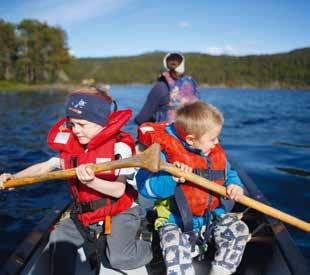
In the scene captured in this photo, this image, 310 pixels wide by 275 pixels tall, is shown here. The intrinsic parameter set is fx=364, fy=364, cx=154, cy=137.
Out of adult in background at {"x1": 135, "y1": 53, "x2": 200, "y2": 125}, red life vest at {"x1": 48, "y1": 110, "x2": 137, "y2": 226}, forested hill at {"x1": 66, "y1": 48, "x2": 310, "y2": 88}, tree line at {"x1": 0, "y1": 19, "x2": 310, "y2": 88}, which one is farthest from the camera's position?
forested hill at {"x1": 66, "y1": 48, "x2": 310, "y2": 88}

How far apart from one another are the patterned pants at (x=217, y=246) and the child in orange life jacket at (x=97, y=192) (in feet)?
1.09

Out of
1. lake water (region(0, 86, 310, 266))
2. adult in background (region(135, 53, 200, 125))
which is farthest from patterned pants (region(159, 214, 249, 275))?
adult in background (region(135, 53, 200, 125))

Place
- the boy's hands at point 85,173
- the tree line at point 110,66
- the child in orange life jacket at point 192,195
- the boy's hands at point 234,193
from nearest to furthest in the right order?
the boy's hands at point 85,173 < the boy's hands at point 234,193 < the child in orange life jacket at point 192,195 < the tree line at point 110,66

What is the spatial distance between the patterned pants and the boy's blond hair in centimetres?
78

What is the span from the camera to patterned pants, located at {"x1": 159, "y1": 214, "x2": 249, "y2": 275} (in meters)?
2.67

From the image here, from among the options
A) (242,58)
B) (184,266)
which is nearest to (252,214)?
(184,266)

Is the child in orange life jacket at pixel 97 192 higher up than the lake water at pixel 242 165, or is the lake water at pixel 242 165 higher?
the child in orange life jacket at pixel 97 192

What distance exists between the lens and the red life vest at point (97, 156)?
2861 millimetres

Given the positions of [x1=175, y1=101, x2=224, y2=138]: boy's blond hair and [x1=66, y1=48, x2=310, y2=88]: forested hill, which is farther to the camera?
[x1=66, y1=48, x2=310, y2=88]: forested hill

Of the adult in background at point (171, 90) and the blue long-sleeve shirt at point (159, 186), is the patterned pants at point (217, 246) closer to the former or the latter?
the blue long-sleeve shirt at point (159, 186)

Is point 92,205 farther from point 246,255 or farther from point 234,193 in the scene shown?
point 246,255

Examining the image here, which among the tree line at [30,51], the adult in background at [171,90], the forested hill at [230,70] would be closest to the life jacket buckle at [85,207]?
the adult in background at [171,90]

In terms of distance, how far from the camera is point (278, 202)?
19.1 ft

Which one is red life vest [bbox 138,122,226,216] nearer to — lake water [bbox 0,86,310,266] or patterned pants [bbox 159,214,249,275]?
patterned pants [bbox 159,214,249,275]
